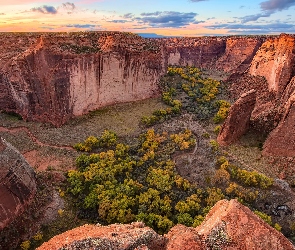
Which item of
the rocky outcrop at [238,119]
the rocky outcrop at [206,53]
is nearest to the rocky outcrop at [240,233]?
the rocky outcrop at [238,119]

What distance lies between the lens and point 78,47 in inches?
1676

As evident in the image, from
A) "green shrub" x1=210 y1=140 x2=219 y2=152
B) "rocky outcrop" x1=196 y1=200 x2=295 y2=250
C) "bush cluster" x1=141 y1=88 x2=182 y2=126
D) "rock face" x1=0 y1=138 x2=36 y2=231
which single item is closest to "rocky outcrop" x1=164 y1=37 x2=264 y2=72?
"bush cluster" x1=141 y1=88 x2=182 y2=126

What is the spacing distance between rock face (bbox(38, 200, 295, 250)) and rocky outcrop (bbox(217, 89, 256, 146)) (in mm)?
23692

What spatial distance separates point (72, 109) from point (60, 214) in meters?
20.3

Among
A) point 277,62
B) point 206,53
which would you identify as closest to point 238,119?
point 277,62

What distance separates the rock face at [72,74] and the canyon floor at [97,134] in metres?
1.90

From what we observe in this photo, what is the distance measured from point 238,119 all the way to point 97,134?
18.6m

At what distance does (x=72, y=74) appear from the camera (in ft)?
136

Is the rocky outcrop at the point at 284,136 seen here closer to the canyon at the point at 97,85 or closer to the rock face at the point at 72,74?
the canyon at the point at 97,85

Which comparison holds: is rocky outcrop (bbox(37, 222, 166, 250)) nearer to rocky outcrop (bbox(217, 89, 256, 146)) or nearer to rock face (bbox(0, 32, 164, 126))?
rocky outcrop (bbox(217, 89, 256, 146))

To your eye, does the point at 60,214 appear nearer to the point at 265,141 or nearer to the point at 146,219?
the point at 146,219

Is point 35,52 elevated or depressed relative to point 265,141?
elevated

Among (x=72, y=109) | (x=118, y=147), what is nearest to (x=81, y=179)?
(x=118, y=147)

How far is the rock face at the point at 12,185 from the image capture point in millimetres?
23578
